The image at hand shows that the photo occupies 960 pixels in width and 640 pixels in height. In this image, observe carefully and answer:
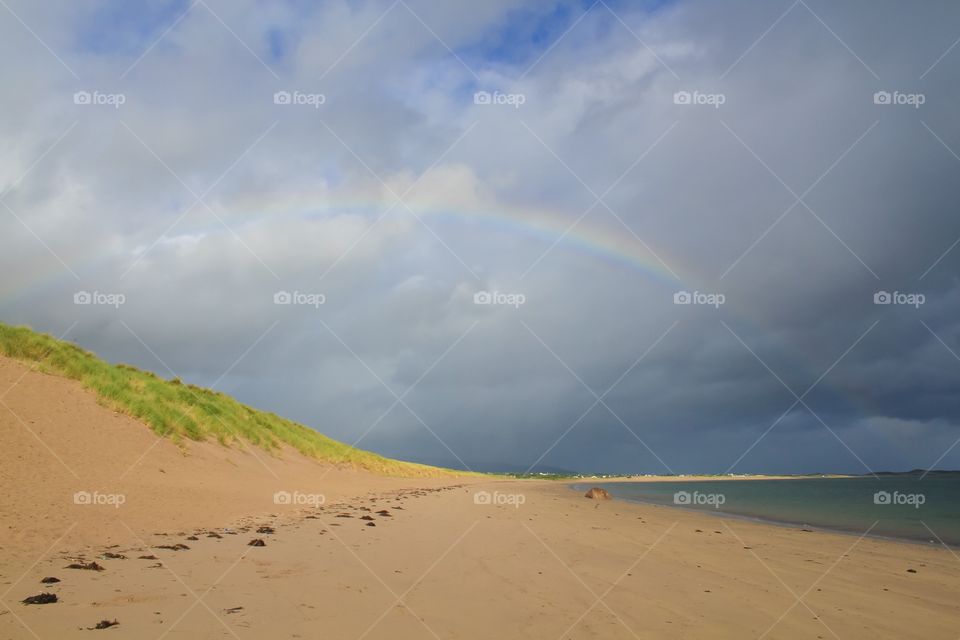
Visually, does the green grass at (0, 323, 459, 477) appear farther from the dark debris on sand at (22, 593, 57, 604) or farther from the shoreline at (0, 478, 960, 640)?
the dark debris on sand at (22, 593, 57, 604)

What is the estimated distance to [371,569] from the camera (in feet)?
26.1

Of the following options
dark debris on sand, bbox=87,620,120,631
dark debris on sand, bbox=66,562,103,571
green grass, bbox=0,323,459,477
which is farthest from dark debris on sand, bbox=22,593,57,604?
green grass, bbox=0,323,459,477

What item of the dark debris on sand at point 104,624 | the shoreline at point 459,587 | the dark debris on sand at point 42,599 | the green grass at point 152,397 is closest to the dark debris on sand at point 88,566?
the shoreline at point 459,587

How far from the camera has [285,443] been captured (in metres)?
33.5

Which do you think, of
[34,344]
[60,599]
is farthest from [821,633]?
[34,344]

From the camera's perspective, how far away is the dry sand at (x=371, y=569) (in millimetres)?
5664

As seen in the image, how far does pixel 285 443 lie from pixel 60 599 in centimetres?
2926

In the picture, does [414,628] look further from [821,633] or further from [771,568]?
[771,568]

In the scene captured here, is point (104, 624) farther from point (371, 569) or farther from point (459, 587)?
point (459, 587)

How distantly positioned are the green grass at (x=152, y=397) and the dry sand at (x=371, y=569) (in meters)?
2.32

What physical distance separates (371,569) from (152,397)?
18.6m

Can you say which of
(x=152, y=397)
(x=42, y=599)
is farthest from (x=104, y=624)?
(x=152, y=397)

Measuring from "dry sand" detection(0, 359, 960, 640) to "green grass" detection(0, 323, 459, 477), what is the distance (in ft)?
7.62

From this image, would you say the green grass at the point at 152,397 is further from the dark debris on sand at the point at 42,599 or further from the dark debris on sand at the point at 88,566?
the dark debris on sand at the point at 42,599
